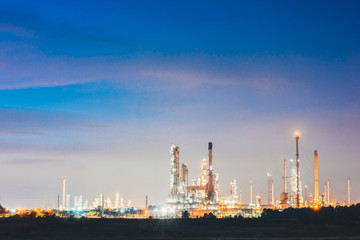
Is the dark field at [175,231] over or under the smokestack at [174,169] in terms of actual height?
under

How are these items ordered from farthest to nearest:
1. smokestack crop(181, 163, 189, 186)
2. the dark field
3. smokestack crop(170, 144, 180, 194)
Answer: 1. smokestack crop(181, 163, 189, 186)
2. smokestack crop(170, 144, 180, 194)
3. the dark field

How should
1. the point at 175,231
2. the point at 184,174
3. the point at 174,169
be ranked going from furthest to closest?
the point at 184,174, the point at 174,169, the point at 175,231

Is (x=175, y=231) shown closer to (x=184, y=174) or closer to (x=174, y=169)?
(x=174, y=169)

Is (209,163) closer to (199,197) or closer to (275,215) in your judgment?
(199,197)

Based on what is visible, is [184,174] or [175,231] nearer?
[175,231]

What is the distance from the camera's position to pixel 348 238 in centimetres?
4162

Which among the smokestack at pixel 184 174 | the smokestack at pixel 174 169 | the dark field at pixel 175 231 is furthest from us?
the smokestack at pixel 184 174

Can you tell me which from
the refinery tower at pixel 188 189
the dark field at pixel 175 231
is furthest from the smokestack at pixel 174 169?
the dark field at pixel 175 231

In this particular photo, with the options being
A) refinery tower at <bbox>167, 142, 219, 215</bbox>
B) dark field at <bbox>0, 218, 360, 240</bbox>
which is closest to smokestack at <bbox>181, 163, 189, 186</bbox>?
refinery tower at <bbox>167, 142, 219, 215</bbox>

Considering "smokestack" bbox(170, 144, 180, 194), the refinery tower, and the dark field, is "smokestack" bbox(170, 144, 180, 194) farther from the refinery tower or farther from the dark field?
the dark field

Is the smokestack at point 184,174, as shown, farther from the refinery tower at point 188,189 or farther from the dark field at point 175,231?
the dark field at point 175,231

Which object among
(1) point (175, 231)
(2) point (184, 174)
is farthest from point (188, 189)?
(1) point (175, 231)

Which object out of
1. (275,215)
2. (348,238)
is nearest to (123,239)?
(348,238)

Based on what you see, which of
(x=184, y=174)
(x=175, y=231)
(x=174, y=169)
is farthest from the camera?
(x=184, y=174)
